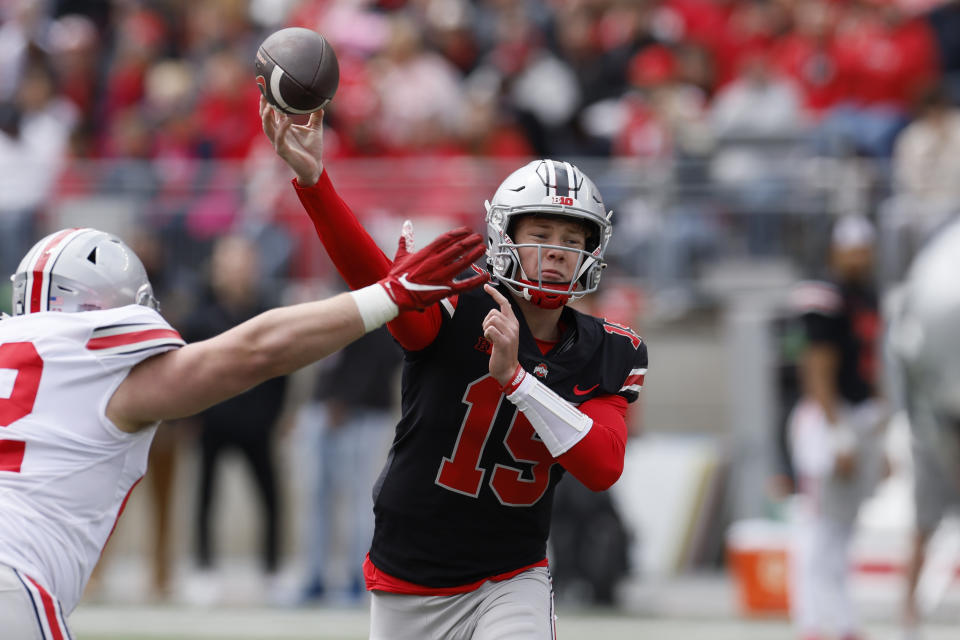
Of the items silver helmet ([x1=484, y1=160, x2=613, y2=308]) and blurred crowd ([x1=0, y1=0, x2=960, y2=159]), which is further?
blurred crowd ([x1=0, y1=0, x2=960, y2=159])


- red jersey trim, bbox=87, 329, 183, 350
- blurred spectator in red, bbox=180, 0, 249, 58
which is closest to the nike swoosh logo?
red jersey trim, bbox=87, 329, 183, 350

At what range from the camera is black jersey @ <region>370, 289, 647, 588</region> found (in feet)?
12.2

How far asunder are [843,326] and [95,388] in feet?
15.9

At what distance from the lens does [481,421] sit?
3.72m

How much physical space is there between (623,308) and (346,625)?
3180 mm

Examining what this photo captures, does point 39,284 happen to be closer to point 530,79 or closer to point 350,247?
point 350,247

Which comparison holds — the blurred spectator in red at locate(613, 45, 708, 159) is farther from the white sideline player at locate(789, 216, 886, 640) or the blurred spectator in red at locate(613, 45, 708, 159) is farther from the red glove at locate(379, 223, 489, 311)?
the red glove at locate(379, 223, 489, 311)

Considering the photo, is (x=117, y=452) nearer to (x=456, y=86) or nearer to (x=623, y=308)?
(x=623, y=308)

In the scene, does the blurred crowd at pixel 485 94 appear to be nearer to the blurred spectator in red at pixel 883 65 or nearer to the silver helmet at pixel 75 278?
the blurred spectator in red at pixel 883 65

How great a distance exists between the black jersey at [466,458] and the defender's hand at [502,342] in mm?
241

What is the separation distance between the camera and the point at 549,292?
12.1 ft

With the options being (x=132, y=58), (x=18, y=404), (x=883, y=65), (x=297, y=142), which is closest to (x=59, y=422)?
(x=18, y=404)

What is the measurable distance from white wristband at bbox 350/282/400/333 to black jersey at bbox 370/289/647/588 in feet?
1.55

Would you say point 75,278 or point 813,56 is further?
point 813,56
